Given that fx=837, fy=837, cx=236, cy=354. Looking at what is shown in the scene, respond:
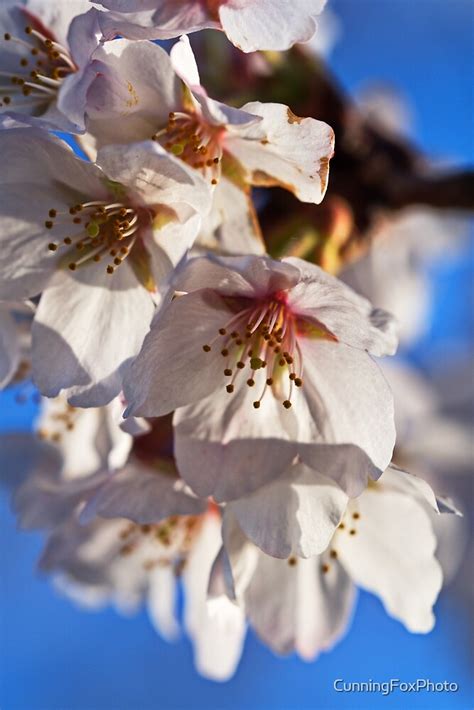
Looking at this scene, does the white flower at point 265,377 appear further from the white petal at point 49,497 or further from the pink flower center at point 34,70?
the pink flower center at point 34,70

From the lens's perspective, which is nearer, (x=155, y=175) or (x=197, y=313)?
(x=155, y=175)

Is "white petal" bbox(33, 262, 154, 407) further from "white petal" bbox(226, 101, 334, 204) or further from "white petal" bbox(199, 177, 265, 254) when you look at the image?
"white petal" bbox(226, 101, 334, 204)

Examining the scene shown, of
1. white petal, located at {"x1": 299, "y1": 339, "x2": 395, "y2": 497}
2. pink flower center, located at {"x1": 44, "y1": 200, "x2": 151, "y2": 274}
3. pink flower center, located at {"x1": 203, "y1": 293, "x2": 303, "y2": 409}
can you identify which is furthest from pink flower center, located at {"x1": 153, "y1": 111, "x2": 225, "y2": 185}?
white petal, located at {"x1": 299, "y1": 339, "x2": 395, "y2": 497}

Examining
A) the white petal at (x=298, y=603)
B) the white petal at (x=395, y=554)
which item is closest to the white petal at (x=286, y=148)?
the white petal at (x=395, y=554)

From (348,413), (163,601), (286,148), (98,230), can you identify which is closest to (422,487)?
(348,413)

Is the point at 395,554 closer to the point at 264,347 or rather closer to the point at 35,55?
the point at 264,347
